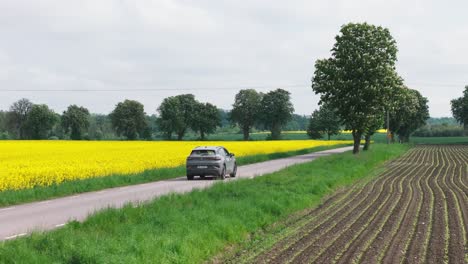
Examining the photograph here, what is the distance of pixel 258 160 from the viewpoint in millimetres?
41594

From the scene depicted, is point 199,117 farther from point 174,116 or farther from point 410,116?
point 410,116

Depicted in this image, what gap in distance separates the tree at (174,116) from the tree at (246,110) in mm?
14227

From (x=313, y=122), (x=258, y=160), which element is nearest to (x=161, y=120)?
(x=313, y=122)

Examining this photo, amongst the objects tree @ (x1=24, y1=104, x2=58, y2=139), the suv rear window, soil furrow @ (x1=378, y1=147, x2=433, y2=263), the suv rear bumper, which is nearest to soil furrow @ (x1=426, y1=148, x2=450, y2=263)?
soil furrow @ (x1=378, y1=147, x2=433, y2=263)

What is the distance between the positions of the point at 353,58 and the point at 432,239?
42938 mm

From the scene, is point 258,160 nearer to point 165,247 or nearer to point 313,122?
point 165,247

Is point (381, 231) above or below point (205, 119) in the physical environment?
below

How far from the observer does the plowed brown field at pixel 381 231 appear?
9.23 meters

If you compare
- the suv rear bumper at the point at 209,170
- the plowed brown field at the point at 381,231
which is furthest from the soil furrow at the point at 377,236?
the suv rear bumper at the point at 209,170

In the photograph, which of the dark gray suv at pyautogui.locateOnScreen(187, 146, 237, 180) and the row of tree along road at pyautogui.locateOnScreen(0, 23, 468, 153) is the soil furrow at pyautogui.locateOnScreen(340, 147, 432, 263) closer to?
the dark gray suv at pyautogui.locateOnScreen(187, 146, 237, 180)

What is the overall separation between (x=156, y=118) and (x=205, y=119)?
12774 millimetres

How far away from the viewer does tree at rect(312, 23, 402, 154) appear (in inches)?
1996

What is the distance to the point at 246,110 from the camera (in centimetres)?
13512

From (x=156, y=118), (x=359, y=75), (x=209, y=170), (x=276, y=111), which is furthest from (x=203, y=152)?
(x=276, y=111)
